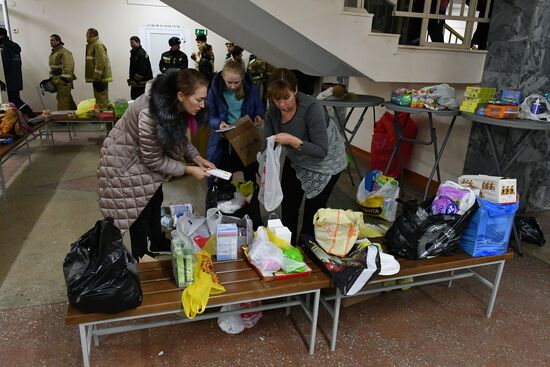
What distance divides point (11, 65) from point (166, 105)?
19.0 feet

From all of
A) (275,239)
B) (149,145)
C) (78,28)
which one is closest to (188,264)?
(275,239)

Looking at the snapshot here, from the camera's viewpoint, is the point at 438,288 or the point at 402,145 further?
the point at 402,145

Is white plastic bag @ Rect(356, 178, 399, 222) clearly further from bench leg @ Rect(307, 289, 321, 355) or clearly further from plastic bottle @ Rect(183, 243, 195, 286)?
plastic bottle @ Rect(183, 243, 195, 286)

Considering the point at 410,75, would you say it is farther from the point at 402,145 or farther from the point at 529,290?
the point at 529,290

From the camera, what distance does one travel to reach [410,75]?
3.39m

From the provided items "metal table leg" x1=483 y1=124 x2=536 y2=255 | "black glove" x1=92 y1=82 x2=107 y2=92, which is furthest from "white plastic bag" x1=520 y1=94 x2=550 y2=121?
"black glove" x1=92 y1=82 x2=107 y2=92

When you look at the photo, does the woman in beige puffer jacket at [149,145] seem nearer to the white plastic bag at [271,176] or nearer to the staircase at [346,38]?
the white plastic bag at [271,176]

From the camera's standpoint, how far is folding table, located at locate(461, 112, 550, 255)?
2.70m

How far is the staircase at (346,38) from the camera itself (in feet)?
9.73

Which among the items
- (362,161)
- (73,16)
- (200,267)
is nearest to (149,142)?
(200,267)

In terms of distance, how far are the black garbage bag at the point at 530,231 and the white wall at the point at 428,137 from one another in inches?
35.3

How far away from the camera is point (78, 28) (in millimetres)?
7266

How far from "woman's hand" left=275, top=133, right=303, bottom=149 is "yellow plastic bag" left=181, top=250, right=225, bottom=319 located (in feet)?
2.35

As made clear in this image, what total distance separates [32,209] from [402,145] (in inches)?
142
